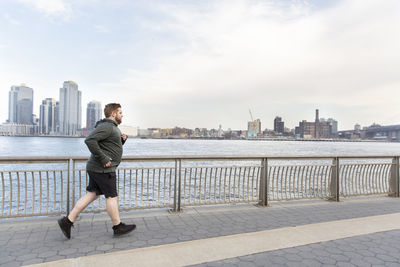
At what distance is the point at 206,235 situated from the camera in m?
4.57

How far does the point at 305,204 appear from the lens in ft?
22.6

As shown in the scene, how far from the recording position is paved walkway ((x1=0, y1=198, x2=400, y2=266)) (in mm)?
3658

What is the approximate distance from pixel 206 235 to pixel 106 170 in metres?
1.91

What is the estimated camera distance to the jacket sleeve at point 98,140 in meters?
4.05

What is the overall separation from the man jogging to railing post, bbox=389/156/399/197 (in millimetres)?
7655

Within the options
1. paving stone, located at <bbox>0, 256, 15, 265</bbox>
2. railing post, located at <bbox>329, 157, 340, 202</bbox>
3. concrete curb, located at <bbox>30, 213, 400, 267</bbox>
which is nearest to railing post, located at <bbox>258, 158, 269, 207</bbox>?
concrete curb, located at <bbox>30, 213, 400, 267</bbox>

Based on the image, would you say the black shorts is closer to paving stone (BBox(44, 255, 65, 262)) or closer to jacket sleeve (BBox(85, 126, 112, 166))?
jacket sleeve (BBox(85, 126, 112, 166))

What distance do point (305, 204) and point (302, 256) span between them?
335 cm

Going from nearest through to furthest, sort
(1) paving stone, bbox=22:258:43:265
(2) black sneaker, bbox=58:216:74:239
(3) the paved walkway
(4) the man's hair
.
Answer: (1) paving stone, bbox=22:258:43:265 → (3) the paved walkway → (2) black sneaker, bbox=58:216:74:239 → (4) the man's hair

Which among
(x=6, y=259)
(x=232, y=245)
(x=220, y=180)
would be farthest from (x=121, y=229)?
(x=220, y=180)

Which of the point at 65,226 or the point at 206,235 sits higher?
the point at 65,226

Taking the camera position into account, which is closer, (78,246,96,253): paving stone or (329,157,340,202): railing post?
(78,246,96,253): paving stone

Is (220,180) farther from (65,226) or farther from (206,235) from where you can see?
(65,226)

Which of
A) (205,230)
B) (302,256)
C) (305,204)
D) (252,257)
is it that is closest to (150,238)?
(205,230)
